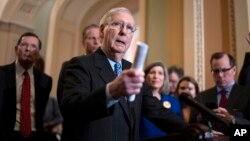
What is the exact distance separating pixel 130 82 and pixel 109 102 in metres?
0.21

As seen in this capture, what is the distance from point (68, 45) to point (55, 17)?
0.77m

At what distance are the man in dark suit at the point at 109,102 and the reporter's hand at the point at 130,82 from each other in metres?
0.16

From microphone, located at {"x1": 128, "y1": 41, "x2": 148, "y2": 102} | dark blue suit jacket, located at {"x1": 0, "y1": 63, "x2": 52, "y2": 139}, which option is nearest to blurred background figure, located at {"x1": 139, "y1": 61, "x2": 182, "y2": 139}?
dark blue suit jacket, located at {"x1": 0, "y1": 63, "x2": 52, "y2": 139}

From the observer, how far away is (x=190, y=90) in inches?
126

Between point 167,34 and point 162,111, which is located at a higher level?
point 167,34

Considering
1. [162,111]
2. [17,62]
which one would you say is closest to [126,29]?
[162,111]

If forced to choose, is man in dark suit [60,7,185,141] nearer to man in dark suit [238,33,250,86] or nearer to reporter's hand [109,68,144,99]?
reporter's hand [109,68,144,99]

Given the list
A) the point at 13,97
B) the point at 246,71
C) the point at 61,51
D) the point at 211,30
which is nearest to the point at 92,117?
the point at 13,97

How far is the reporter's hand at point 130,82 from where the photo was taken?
3.34ft

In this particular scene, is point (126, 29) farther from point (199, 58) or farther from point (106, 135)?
point (199, 58)

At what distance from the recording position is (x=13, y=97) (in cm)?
269

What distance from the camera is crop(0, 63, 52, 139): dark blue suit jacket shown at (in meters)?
2.62

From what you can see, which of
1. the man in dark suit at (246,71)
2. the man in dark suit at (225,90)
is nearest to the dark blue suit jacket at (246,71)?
the man in dark suit at (246,71)

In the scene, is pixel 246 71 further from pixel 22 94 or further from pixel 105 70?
pixel 22 94
